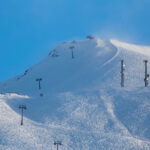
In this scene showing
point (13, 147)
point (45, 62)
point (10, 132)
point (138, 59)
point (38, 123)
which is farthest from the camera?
point (45, 62)

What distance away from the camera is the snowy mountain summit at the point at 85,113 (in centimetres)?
6284

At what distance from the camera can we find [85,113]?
74312mm

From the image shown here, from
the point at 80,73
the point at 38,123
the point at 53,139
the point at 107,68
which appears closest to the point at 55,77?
the point at 80,73

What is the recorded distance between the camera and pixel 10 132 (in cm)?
6538

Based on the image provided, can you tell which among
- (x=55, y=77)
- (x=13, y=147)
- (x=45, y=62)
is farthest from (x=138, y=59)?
(x=13, y=147)

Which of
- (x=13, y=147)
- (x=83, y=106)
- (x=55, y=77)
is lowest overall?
(x=13, y=147)

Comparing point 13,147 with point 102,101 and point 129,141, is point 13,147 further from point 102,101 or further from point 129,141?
point 102,101

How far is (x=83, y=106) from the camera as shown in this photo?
7744 cm

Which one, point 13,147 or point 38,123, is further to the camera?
point 38,123

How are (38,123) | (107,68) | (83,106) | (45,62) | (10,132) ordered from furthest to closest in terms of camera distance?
(45,62) < (107,68) < (83,106) < (38,123) < (10,132)

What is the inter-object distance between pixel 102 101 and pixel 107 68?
33158mm

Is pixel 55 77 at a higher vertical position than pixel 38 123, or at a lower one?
higher

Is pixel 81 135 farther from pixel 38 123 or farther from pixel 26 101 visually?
pixel 26 101

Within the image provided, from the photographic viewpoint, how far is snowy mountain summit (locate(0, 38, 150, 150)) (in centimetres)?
6284
